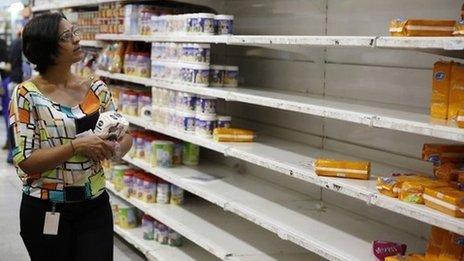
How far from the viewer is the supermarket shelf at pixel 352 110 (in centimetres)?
215

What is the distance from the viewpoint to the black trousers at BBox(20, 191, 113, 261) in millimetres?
2623

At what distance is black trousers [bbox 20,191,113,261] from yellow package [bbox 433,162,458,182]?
1487 mm

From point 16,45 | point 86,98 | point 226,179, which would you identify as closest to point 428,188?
point 86,98

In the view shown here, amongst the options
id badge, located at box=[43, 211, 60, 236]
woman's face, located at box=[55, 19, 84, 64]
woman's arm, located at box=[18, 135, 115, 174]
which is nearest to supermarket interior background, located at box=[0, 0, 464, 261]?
woman's face, located at box=[55, 19, 84, 64]

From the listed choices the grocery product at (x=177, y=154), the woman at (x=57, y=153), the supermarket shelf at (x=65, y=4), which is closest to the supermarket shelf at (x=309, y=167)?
the grocery product at (x=177, y=154)

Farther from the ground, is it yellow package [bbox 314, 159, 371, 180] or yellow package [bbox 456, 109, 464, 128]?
yellow package [bbox 456, 109, 464, 128]

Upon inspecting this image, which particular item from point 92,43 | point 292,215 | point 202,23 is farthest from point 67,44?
point 92,43

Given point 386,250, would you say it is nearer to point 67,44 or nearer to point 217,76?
point 67,44

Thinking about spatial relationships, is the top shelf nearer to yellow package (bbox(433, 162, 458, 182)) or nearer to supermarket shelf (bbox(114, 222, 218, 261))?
yellow package (bbox(433, 162, 458, 182))

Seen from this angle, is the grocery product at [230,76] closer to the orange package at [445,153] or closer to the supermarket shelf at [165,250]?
the supermarket shelf at [165,250]

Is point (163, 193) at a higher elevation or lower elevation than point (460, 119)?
lower

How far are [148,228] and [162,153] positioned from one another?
60 cm

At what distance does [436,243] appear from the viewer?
7.45 ft

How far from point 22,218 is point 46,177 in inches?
Result: 9.1
